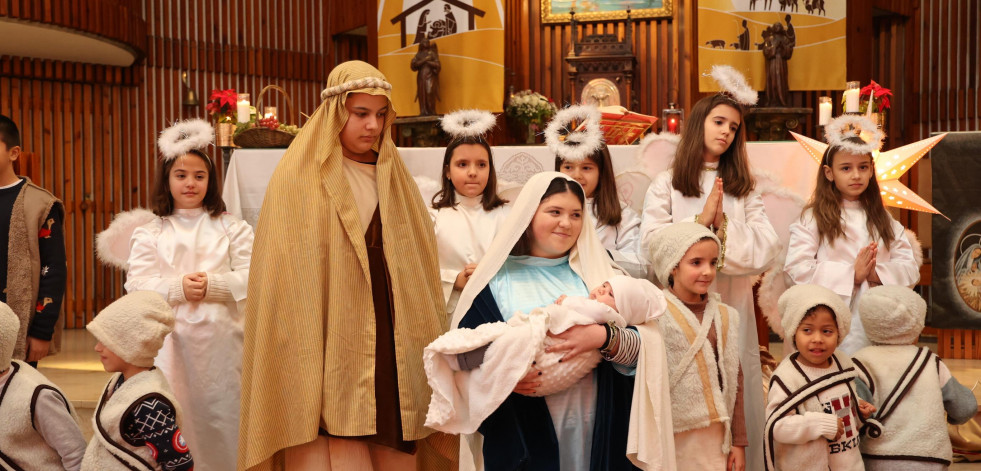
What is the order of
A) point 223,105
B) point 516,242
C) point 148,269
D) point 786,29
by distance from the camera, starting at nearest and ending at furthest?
point 516,242 < point 148,269 < point 223,105 < point 786,29

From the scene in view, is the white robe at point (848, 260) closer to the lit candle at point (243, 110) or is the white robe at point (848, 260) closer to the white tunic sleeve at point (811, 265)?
the white tunic sleeve at point (811, 265)

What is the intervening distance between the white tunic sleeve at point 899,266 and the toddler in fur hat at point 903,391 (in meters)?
0.42

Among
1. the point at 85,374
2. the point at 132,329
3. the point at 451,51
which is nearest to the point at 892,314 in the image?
the point at 132,329

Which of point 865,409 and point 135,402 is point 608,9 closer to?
point 865,409

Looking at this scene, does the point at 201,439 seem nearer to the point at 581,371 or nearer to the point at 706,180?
the point at 581,371

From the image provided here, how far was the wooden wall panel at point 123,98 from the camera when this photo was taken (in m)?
9.52

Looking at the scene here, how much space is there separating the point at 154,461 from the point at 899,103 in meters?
9.17

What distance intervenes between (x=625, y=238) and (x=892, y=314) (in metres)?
1.03

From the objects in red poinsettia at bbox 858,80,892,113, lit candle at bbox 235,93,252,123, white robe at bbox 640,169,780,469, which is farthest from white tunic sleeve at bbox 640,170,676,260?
lit candle at bbox 235,93,252,123

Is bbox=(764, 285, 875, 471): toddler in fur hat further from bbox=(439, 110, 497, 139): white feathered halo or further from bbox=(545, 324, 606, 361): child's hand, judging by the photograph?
bbox=(439, 110, 497, 139): white feathered halo

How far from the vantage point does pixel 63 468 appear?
8.87 feet

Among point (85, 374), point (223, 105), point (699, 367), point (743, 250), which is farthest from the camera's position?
point (85, 374)

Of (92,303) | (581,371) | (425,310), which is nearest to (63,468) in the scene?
(425,310)

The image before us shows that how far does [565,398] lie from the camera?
8.63 ft
